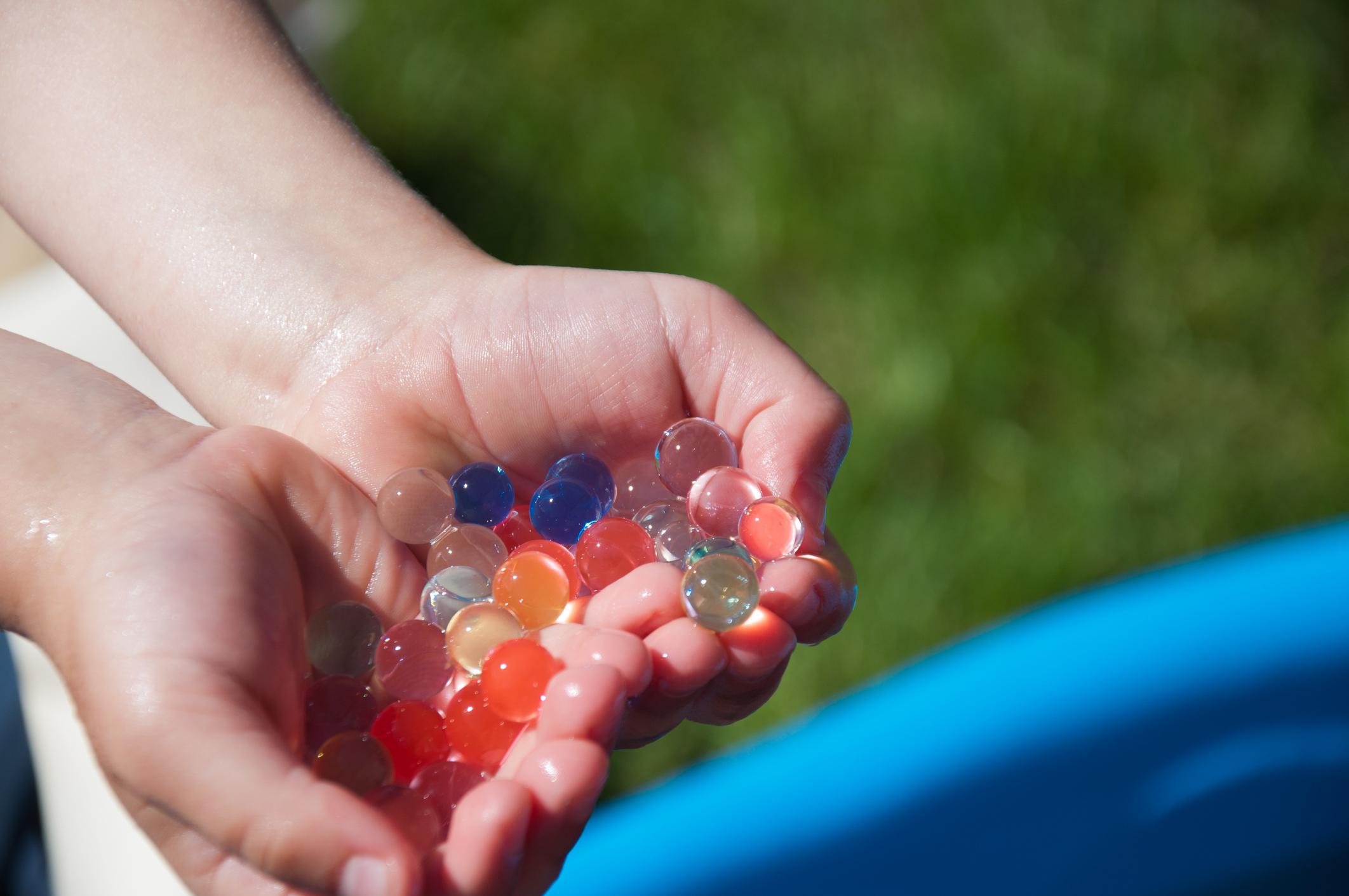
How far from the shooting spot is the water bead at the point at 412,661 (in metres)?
1.35

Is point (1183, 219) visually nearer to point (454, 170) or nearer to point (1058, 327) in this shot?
Answer: point (1058, 327)

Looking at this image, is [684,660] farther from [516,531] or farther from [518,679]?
→ [516,531]

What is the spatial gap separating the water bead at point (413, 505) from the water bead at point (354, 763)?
31cm

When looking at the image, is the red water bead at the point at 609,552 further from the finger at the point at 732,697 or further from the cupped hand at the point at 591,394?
the finger at the point at 732,697

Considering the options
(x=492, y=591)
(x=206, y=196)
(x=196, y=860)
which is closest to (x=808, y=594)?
(x=492, y=591)

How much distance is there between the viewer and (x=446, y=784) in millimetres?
1206

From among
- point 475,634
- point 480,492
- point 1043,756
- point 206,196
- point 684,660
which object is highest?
point 206,196

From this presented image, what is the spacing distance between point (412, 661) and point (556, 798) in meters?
0.39

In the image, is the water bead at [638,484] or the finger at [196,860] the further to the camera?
the water bead at [638,484]

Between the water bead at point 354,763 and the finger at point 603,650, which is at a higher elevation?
the water bead at point 354,763

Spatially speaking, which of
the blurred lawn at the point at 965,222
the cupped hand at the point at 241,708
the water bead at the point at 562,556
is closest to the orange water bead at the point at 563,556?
the water bead at the point at 562,556

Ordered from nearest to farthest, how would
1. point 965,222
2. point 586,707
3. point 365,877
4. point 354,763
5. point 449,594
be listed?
point 365,877
point 586,707
point 354,763
point 449,594
point 965,222

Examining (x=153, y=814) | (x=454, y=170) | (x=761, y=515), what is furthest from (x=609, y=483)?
(x=454, y=170)

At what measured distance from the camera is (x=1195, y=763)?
2150mm
